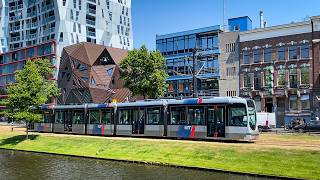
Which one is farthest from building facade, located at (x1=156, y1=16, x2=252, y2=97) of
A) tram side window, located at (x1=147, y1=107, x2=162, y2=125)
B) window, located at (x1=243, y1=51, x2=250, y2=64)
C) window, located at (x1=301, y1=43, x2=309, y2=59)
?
tram side window, located at (x1=147, y1=107, x2=162, y2=125)

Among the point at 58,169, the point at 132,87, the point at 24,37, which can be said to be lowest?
the point at 58,169

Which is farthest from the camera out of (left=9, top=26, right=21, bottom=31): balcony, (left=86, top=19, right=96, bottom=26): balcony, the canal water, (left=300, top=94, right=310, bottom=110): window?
(left=9, top=26, right=21, bottom=31): balcony

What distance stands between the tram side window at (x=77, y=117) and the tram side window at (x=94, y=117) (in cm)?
174

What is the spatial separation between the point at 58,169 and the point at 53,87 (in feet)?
175

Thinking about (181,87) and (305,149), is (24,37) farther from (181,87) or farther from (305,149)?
(305,149)

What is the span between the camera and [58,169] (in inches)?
1182

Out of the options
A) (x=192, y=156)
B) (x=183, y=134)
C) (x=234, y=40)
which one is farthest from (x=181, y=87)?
(x=192, y=156)

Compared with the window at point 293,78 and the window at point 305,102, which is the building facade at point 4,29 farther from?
the window at point 305,102

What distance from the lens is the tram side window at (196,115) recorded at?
122ft

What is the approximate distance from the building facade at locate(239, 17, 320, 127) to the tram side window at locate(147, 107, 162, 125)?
2699 cm

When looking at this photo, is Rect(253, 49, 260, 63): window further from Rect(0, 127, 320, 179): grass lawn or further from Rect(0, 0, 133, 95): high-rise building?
Rect(0, 0, 133, 95): high-rise building

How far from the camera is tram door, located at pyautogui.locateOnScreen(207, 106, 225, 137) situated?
35.4 m

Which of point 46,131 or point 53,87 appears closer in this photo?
point 46,131

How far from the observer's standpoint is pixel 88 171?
2883 centimetres
